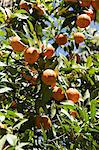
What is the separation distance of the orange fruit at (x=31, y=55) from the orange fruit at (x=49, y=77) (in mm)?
98

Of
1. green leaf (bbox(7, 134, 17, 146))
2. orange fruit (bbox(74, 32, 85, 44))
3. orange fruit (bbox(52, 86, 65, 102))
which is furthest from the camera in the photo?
orange fruit (bbox(74, 32, 85, 44))

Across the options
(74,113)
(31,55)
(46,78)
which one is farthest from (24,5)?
(74,113)

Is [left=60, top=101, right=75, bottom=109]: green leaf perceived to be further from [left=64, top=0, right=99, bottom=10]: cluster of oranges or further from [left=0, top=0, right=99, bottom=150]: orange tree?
→ [left=64, top=0, right=99, bottom=10]: cluster of oranges

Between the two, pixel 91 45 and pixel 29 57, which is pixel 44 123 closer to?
pixel 29 57

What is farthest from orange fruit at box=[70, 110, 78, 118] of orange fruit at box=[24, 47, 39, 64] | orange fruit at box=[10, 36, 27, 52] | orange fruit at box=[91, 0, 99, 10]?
orange fruit at box=[91, 0, 99, 10]

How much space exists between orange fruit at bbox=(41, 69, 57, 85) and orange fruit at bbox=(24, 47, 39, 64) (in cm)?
10

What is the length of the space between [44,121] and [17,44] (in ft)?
1.50

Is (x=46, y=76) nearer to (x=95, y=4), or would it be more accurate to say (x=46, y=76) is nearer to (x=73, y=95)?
(x=73, y=95)

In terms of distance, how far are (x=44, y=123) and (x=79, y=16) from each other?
74 centimetres

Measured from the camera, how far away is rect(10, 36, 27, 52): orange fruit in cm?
226

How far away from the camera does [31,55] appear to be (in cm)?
216

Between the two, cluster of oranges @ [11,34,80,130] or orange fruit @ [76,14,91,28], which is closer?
cluster of oranges @ [11,34,80,130]

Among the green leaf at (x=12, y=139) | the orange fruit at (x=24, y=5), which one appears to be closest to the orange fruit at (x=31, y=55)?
the green leaf at (x=12, y=139)

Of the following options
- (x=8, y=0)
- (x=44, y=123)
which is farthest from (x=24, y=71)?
(x=8, y=0)
